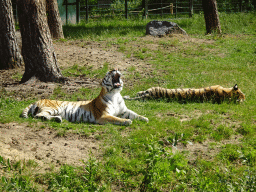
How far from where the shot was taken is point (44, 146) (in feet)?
15.8

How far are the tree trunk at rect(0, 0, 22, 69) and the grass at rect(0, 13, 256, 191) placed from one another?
1.90m

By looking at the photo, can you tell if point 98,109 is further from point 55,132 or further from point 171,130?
point 171,130

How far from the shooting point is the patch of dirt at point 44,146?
4391mm

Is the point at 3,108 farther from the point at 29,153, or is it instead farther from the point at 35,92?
the point at 29,153

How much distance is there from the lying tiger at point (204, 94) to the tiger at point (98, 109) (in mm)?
1622

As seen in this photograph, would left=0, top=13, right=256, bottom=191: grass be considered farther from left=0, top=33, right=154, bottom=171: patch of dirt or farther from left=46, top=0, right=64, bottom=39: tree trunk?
left=46, top=0, right=64, bottom=39: tree trunk

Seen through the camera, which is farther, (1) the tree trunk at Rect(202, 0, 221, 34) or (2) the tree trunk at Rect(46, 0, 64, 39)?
(1) the tree trunk at Rect(202, 0, 221, 34)

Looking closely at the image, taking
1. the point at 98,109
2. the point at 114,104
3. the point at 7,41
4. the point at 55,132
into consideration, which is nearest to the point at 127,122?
the point at 114,104

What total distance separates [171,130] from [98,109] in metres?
1.45

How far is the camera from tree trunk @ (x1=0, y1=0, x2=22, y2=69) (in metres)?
9.91

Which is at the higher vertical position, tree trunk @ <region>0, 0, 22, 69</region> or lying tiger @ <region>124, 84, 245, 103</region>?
tree trunk @ <region>0, 0, 22, 69</region>

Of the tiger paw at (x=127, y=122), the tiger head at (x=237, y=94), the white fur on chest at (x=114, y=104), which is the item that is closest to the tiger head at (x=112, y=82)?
the white fur on chest at (x=114, y=104)

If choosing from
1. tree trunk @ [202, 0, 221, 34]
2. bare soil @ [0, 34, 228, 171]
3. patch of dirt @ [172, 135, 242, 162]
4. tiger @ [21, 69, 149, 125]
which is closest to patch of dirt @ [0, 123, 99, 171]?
bare soil @ [0, 34, 228, 171]

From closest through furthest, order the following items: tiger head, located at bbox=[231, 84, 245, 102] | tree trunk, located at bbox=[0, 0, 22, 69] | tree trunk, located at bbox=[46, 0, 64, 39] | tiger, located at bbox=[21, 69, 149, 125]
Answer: tiger, located at bbox=[21, 69, 149, 125], tiger head, located at bbox=[231, 84, 245, 102], tree trunk, located at bbox=[0, 0, 22, 69], tree trunk, located at bbox=[46, 0, 64, 39]
